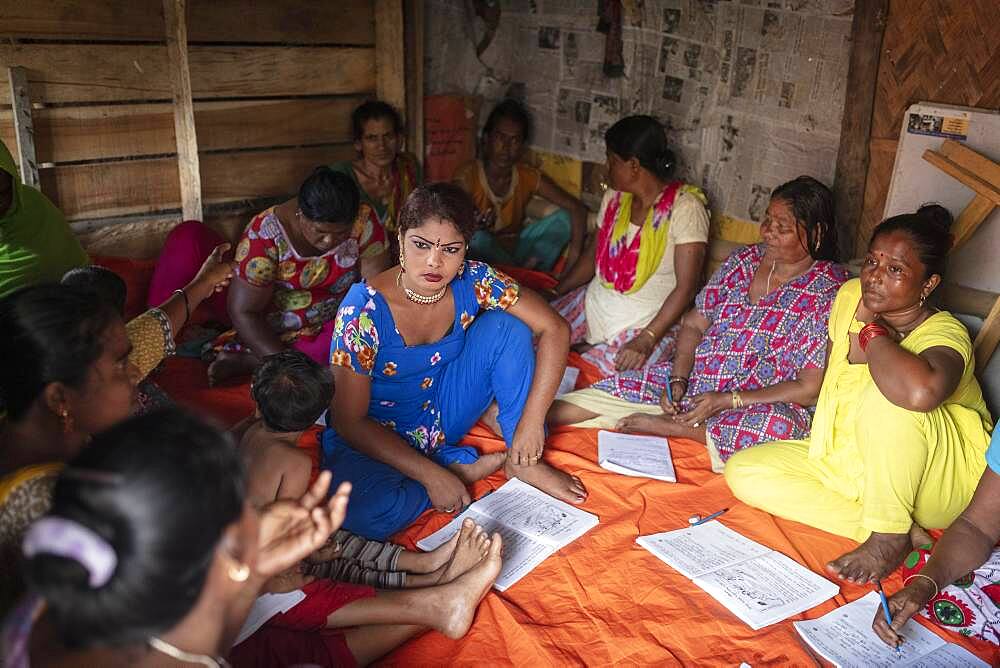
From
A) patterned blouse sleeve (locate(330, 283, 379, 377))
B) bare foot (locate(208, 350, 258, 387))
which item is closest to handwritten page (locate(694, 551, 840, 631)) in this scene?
patterned blouse sleeve (locate(330, 283, 379, 377))

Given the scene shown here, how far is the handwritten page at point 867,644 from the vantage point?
6.40ft

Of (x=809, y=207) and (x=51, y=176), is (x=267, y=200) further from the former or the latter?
(x=809, y=207)

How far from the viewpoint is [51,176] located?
3609mm

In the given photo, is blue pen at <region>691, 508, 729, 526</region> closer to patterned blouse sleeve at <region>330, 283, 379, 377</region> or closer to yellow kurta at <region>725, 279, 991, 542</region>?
yellow kurta at <region>725, 279, 991, 542</region>

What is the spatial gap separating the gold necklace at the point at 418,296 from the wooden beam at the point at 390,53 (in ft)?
7.25

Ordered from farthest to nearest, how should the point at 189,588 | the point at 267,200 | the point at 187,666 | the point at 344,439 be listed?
the point at 267,200 < the point at 344,439 < the point at 187,666 < the point at 189,588

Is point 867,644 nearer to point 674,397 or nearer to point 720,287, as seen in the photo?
point 674,397

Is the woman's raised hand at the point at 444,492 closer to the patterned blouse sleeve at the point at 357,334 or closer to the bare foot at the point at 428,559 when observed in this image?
the bare foot at the point at 428,559

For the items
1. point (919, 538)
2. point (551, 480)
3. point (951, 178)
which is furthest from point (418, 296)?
point (951, 178)

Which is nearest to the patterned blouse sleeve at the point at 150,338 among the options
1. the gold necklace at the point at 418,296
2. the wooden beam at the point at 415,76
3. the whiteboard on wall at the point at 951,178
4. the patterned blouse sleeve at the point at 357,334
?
the patterned blouse sleeve at the point at 357,334

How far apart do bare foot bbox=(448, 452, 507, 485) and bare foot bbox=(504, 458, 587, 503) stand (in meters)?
0.06

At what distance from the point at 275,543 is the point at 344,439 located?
136 centimetres

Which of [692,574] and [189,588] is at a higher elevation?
[189,588]

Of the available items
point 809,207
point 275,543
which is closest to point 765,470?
point 809,207
